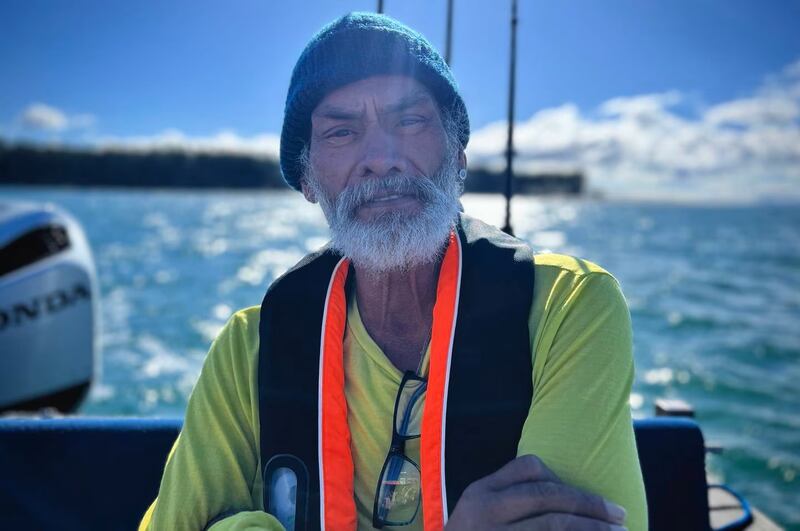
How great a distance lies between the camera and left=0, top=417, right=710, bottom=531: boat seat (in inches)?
87.7

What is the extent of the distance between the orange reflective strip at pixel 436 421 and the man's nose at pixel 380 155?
412 millimetres

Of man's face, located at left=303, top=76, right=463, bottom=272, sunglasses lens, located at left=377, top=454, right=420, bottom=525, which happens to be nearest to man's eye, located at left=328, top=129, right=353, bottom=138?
man's face, located at left=303, top=76, right=463, bottom=272

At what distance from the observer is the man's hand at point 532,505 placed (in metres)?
1.15

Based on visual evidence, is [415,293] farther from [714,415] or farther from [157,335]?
[157,335]

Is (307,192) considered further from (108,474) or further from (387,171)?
(108,474)

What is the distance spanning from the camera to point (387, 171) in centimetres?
172

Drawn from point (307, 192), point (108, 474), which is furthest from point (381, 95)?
point (108, 474)

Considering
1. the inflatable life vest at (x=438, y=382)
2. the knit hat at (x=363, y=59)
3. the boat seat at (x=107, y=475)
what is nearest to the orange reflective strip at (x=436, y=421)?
the inflatable life vest at (x=438, y=382)

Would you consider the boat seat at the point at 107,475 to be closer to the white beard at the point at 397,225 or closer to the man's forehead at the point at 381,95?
the white beard at the point at 397,225

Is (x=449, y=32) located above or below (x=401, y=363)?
above

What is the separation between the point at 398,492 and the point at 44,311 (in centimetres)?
504

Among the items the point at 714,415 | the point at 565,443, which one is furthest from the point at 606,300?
the point at 714,415

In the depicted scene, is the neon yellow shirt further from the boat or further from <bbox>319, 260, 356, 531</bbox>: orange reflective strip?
the boat

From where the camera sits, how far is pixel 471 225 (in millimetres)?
1826
